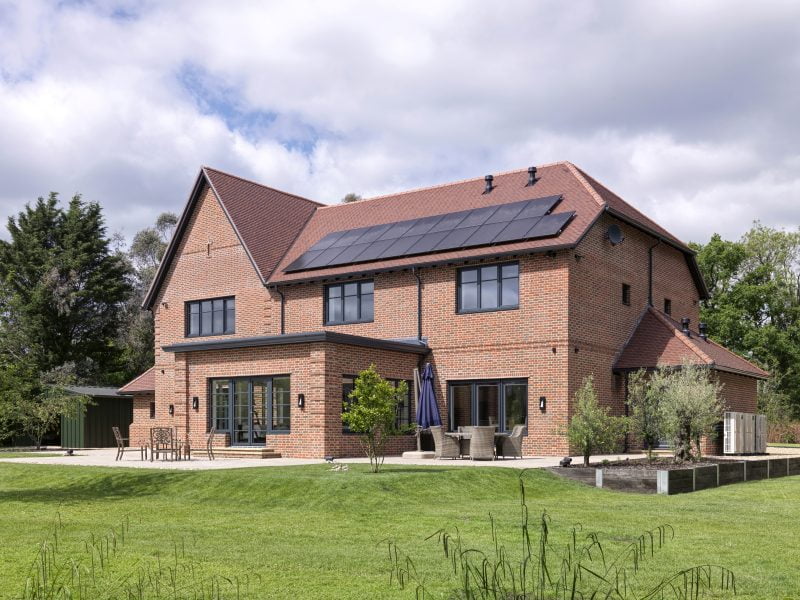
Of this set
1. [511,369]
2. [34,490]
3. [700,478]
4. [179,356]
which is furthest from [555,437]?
[34,490]

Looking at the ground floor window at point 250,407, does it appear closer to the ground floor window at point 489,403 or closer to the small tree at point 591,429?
the ground floor window at point 489,403

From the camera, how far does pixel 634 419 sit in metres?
20.5

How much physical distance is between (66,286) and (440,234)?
28.3 m

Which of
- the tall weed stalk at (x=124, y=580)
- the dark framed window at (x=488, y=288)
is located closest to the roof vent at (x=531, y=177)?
the dark framed window at (x=488, y=288)

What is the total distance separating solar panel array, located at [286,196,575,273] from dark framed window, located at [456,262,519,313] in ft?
2.63

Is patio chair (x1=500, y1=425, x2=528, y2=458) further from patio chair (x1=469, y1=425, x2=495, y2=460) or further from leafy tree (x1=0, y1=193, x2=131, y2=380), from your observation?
leafy tree (x1=0, y1=193, x2=131, y2=380)

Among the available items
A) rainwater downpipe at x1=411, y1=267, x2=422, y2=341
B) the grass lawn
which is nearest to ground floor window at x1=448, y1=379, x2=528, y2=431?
rainwater downpipe at x1=411, y1=267, x2=422, y2=341

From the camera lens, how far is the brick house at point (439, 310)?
A: 969 inches

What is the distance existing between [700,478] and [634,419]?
9.14ft

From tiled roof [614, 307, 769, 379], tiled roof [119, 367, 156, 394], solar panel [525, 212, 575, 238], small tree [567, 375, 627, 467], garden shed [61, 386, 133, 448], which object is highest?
solar panel [525, 212, 575, 238]

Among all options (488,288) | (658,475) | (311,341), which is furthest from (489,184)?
(658,475)

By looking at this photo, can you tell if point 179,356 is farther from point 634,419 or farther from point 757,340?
point 757,340

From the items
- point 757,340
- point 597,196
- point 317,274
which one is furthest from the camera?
point 757,340

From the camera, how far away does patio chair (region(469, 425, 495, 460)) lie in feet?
70.8
